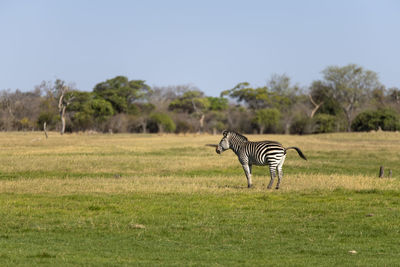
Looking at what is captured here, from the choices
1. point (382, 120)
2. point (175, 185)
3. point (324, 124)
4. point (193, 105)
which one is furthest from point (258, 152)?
point (193, 105)

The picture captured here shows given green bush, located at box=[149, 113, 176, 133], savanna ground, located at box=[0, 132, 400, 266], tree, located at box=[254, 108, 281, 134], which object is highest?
tree, located at box=[254, 108, 281, 134]

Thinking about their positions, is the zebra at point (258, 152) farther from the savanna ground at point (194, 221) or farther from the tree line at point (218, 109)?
the tree line at point (218, 109)

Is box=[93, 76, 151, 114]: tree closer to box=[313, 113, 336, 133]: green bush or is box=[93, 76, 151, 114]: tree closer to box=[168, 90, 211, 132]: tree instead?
box=[168, 90, 211, 132]: tree

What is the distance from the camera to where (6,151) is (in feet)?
138

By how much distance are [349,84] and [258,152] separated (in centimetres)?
8538

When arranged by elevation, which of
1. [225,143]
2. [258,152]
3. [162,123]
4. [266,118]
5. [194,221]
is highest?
[266,118]

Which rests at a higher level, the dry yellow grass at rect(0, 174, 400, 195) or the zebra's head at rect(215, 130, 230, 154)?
the zebra's head at rect(215, 130, 230, 154)

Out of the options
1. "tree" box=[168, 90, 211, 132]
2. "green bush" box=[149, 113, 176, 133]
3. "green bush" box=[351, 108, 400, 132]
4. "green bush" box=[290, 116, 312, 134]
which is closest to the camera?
"green bush" box=[351, 108, 400, 132]

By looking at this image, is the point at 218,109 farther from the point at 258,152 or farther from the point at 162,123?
the point at 258,152

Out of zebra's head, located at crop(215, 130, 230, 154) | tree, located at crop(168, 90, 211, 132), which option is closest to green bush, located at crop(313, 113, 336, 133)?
tree, located at crop(168, 90, 211, 132)

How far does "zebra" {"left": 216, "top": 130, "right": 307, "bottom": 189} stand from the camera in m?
22.1

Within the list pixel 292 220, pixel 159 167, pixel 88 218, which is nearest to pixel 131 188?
pixel 88 218

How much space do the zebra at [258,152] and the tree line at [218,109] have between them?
61.2m

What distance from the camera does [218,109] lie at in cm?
11331
